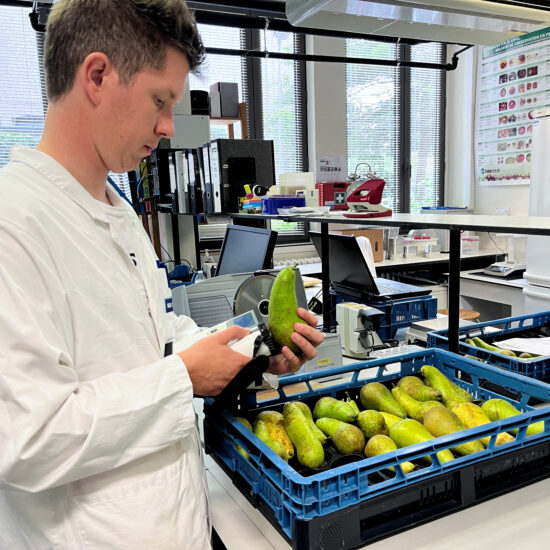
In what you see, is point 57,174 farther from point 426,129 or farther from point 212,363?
point 426,129

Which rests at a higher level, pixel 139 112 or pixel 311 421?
pixel 139 112

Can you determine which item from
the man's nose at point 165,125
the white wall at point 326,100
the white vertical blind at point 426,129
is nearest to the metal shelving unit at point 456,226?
the man's nose at point 165,125

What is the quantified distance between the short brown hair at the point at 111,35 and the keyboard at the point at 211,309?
3.36ft

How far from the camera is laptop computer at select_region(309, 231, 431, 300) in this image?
1990mm

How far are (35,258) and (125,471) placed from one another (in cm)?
34

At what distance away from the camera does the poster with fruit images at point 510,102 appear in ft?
14.3

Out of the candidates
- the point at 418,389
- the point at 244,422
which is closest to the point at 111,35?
the point at 244,422

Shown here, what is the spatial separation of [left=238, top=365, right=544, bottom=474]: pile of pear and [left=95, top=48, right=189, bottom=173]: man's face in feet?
1.86

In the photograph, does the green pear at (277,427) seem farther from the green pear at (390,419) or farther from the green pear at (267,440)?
the green pear at (390,419)

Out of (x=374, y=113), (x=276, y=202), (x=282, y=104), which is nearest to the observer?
(x=276, y=202)

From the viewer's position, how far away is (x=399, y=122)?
5.19 metres

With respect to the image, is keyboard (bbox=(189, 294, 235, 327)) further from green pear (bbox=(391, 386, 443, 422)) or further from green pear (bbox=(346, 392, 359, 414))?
green pear (bbox=(391, 386, 443, 422))

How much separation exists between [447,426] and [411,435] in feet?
0.25

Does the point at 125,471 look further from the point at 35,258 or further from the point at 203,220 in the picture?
the point at 203,220
